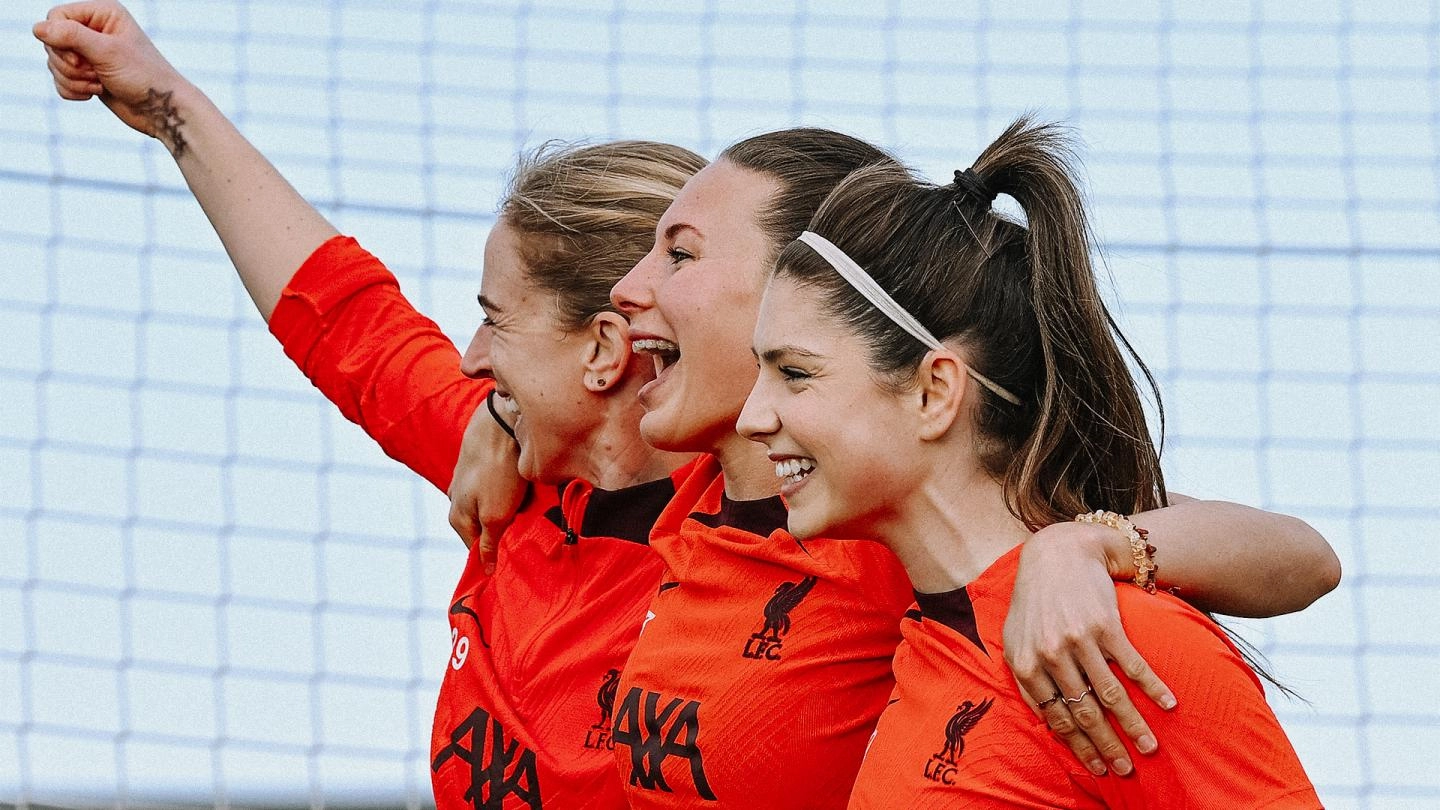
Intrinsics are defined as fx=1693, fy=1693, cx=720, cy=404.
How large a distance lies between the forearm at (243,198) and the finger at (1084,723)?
1544mm

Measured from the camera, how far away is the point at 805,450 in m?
1.67

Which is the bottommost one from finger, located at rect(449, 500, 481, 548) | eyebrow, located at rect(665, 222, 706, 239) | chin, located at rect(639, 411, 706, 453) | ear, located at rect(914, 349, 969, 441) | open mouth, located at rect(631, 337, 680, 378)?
finger, located at rect(449, 500, 481, 548)

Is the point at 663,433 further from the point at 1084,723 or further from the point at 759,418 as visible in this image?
the point at 1084,723

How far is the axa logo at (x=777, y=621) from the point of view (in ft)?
5.90

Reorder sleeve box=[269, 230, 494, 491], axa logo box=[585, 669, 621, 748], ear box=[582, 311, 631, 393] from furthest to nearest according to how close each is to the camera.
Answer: sleeve box=[269, 230, 494, 491] → ear box=[582, 311, 631, 393] → axa logo box=[585, 669, 621, 748]

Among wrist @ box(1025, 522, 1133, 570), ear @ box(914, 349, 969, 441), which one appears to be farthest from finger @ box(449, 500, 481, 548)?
wrist @ box(1025, 522, 1133, 570)

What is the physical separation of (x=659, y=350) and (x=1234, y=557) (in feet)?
2.30

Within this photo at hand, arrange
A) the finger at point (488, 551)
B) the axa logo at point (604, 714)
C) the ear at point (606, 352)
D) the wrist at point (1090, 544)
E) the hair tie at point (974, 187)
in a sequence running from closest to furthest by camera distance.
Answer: the wrist at point (1090, 544) → the hair tie at point (974, 187) → the axa logo at point (604, 714) → the ear at point (606, 352) → the finger at point (488, 551)

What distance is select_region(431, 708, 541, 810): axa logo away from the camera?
205 centimetres

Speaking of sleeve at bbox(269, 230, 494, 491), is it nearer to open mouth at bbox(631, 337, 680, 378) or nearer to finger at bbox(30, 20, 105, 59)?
finger at bbox(30, 20, 105, 59)

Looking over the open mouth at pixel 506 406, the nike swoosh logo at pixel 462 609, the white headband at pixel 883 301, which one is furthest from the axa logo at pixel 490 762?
the white headband at pixel 883 301

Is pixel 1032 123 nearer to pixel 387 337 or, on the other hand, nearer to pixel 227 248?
pixel 387 337

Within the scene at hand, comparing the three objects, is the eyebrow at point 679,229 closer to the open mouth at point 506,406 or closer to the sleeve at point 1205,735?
the open mouth at point 506,406

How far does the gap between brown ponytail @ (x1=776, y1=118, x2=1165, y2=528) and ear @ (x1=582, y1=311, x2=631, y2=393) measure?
0.44m
